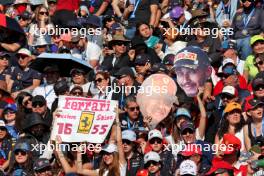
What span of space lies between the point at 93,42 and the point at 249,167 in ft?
18.8

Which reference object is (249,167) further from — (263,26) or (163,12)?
(163,12)

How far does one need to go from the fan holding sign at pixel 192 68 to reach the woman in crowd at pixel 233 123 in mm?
763

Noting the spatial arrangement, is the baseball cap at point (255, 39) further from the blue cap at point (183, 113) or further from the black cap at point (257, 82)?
the blue cap at point (183, 113)

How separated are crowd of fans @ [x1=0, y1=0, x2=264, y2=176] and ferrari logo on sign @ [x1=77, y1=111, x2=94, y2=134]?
0.28 metres

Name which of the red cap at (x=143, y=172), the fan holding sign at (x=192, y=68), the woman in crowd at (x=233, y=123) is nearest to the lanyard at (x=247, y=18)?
the fan holding sign at (x=192, y=68)

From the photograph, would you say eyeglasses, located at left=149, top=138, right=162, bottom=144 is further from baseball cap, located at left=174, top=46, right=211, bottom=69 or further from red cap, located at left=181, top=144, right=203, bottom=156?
baseball cap, located at left=174, top=46, right=211, bottom=69

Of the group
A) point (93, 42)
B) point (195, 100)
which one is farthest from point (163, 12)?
point (195, 100)

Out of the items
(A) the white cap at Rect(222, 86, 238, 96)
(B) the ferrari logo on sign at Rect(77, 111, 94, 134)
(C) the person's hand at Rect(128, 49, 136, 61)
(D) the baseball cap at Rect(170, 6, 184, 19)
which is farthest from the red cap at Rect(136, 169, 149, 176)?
(D) the baseball cap at Rect(170, 6, 184, 19)

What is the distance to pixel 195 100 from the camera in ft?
56.8

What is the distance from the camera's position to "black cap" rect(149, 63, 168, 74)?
59.8 feet

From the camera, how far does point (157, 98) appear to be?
56.6 ft

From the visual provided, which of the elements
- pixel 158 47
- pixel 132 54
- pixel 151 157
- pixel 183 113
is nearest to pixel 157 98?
pixel 183 113

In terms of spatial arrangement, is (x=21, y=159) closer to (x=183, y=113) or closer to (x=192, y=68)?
(x=183, y=113)

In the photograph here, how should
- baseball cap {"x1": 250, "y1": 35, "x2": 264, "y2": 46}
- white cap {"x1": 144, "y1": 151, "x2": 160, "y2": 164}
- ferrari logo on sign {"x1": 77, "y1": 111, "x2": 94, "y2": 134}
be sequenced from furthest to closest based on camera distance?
baseball cap {"x1": 250, "y1": 35, "x2": 264, "y2": 46} → ferrari logo on sign {"x1": 77, "y1": 111, "x2": 94, "y2": 134} → white cap {"x1": 144, "y1": 151, "x2": 160, "y2": 164}
